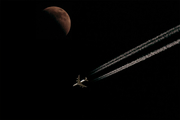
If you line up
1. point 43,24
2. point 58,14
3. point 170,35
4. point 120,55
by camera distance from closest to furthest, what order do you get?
1. point 170,35
2. point 120,55
3. point 43,24
4. point 58,14

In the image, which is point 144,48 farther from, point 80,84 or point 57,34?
Answer: point 80,84

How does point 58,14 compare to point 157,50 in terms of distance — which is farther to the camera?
point 58,14

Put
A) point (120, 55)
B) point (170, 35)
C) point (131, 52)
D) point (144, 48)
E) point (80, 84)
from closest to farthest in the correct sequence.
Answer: point (170, 35) → point (144, 48) → point (131, 52) → point (120, 55) → point (80, 84)

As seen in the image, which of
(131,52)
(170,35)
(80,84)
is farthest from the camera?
(80,84)

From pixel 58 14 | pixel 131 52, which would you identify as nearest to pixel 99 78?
pixel 131 52

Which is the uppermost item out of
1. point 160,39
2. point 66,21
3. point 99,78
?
point 66,21

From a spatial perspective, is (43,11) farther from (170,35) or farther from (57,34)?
(170,35)

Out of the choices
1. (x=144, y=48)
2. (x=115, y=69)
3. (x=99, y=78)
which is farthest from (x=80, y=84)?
(x=144, y=48)

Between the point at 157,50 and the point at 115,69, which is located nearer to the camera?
the point at 157,50

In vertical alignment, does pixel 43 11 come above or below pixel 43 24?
above
